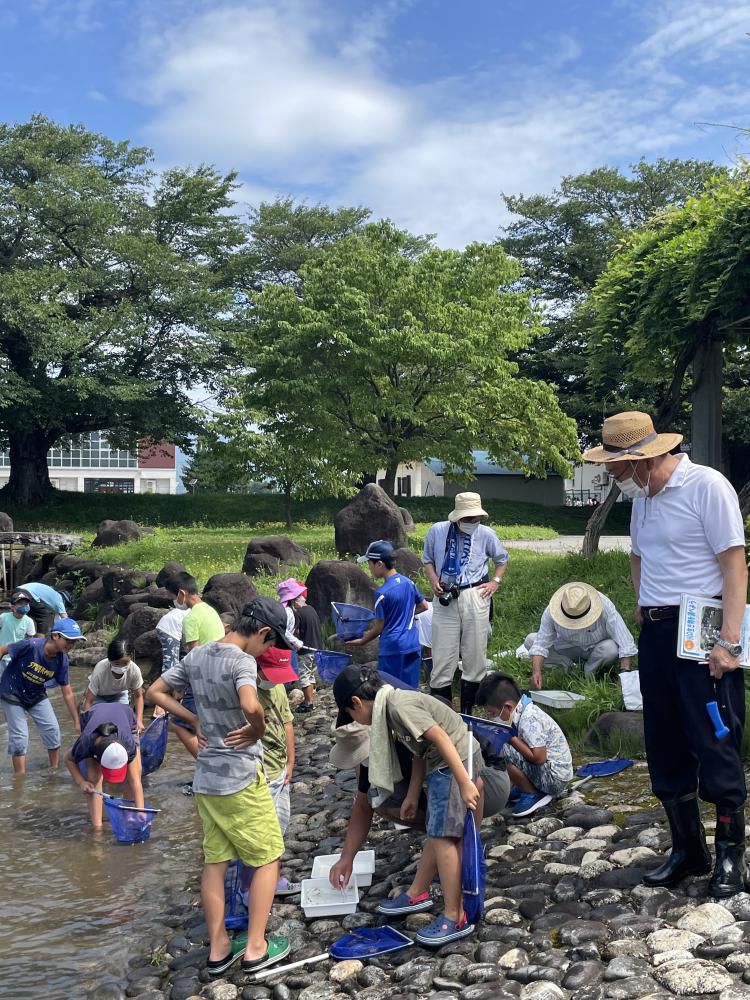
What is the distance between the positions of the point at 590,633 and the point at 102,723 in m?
4.41

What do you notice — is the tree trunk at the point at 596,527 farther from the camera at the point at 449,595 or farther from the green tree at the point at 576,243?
the green tree at the point at 576,243

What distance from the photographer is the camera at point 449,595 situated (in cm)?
776

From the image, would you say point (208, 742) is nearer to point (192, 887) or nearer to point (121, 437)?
point (192, 887)

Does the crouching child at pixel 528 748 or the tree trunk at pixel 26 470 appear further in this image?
the tree trunk at pixel 26 470

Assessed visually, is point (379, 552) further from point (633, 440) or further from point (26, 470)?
point (26, 470)

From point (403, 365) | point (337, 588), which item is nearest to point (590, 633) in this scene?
point (337, 588)

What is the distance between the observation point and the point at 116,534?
85.8ft

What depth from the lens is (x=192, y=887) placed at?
6211 mm

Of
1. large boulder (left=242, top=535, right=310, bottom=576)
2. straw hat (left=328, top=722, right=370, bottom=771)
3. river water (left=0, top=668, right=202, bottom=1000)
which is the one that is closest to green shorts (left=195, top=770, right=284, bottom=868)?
straw hat (left=328, top=722, right=370, bottom=771)

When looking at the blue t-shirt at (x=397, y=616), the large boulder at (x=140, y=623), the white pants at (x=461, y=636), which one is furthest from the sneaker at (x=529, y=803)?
the large boulder at (x=140, y=623)

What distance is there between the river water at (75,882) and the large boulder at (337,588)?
4790 millimetres

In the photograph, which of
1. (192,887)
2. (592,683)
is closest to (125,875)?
(192,887)

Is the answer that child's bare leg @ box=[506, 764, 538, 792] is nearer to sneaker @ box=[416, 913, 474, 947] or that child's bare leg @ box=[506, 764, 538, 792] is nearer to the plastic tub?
the plastic tub

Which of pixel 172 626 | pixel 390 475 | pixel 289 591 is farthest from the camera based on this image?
pixel 390 475
